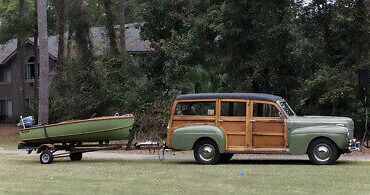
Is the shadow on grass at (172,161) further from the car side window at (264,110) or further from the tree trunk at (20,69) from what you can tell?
the tree trunk at (20,69)

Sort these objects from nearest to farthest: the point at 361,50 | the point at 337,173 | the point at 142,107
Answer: the point at 337,173 → the point at 361,50 → the point at 142,107

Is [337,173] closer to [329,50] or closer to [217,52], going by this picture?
[329,50]

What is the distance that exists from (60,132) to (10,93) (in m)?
40.5

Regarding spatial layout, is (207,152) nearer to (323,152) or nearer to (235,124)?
(235,124)

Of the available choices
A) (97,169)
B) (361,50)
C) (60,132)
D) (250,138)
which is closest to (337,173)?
(250,138)

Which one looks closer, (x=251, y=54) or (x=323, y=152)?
(x=323, y=152)

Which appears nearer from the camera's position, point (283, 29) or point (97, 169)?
point (97, 169)

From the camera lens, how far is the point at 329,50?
28219 mm

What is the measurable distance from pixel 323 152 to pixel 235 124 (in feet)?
8.93

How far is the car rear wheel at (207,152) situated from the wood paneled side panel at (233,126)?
61 cm

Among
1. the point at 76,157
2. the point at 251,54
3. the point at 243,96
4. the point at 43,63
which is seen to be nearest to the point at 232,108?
the point at 243,96

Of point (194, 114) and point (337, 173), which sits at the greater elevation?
point (194, 114)

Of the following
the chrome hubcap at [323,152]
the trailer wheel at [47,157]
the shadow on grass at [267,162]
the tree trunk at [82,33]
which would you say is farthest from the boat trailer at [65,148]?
the tree trunk at [82,33]

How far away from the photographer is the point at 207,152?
18.5 meters
